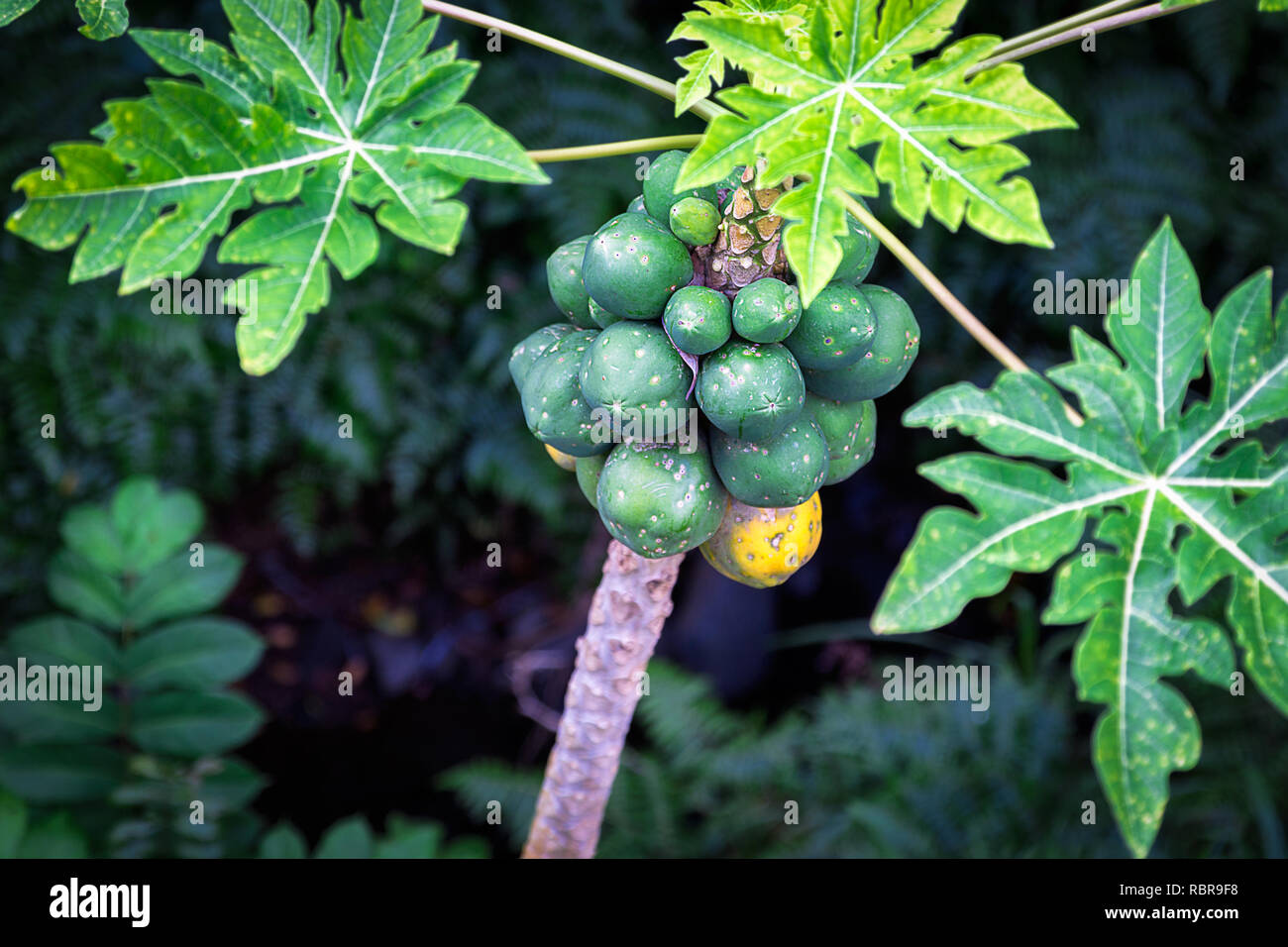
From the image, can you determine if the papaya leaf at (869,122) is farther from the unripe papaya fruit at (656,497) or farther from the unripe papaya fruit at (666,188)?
the unripe papaya fruit at (656,497)

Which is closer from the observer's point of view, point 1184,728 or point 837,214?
point 837,214

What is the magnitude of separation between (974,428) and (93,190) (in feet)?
3.52

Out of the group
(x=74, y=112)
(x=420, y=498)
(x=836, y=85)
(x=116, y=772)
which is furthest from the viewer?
(x=420, y=498)

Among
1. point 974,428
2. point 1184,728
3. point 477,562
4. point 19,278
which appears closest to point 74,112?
point 19,278

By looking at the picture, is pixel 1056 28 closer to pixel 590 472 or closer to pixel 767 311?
pixel 767 311

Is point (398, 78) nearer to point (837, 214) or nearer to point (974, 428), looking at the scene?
point (837, 214)

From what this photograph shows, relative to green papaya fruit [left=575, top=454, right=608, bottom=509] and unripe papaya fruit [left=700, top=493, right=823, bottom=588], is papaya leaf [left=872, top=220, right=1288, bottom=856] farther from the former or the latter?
green papaya fruit [left=575, top=454, right=608, bottom=509]

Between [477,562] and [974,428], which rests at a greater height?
[477,562]

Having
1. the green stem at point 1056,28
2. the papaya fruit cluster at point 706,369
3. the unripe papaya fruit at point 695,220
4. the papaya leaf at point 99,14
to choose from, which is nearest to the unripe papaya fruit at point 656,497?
the papaya fruit cluster at point 706,369

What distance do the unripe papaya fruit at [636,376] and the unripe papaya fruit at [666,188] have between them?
146 mm

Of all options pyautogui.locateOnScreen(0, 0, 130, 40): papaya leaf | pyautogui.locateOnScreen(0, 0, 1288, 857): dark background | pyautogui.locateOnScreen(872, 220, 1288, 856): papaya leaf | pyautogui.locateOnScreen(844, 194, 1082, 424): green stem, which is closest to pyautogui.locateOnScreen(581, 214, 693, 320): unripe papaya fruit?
pyautogui.locateOnScreen(844, 194, 1082, 424): green stem

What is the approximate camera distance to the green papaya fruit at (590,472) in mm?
1258

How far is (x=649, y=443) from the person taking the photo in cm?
115

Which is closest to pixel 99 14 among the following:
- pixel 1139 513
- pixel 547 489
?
pixel 1139 513
